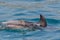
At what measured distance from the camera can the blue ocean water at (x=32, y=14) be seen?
293 inches

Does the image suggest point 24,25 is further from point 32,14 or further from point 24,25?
point 32,14

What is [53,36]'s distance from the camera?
291 inches

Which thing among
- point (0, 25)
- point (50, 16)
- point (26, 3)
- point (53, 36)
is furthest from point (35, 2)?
point (53, 36)

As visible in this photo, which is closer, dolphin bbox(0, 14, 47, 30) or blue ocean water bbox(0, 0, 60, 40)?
blue ocean water bbox(0, 0, 60, 40)

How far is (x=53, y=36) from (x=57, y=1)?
5225 mm

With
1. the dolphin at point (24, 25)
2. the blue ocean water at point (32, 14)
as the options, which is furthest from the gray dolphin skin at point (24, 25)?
the blue ocean water at point (32, 14)

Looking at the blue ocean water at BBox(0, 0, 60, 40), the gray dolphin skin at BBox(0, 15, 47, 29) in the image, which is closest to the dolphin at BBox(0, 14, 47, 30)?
the gray dolphin skin at BBox(0, 15, 47, 29)

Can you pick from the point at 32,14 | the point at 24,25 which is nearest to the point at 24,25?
the point at 24,25

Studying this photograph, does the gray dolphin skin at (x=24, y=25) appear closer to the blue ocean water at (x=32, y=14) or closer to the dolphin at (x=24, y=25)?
the dolphin at (x=24, y=25)

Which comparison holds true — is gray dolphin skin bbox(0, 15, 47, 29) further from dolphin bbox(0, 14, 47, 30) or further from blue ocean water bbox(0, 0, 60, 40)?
blue ocean water bbox(0, 0, 60, 40)

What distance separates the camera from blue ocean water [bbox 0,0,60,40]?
24.4 ft

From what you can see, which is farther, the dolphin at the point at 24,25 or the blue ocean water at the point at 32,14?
the dolphin at the point at 24,25

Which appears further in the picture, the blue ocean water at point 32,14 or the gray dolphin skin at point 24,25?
the gray dolphin skin at point 24,25

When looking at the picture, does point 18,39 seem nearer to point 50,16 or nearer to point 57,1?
point 50,16
